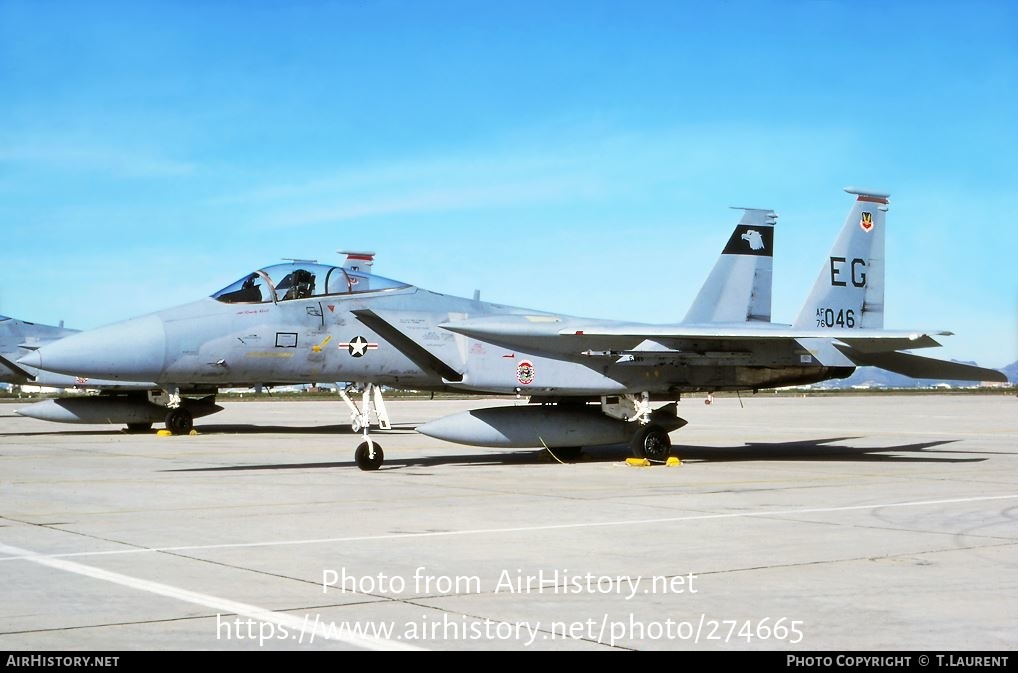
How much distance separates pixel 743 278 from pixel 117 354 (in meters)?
10.0

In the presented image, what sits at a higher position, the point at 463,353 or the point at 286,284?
the point at 286,284

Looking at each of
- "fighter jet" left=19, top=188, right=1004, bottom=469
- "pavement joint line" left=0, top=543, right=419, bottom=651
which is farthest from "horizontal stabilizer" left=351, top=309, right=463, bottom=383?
"pavement joint line" left=0, top=543, right=419, bottom=651

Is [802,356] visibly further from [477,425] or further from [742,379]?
[477,425]

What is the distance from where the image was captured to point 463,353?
1424 centimetres

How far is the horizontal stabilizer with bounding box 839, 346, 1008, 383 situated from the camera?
15992 mm

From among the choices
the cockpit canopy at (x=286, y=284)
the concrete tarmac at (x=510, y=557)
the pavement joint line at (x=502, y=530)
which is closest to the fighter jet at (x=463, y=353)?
the cockpit canopy at (x=286, y=284)

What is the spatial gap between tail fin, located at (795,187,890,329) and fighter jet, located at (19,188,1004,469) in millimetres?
1344

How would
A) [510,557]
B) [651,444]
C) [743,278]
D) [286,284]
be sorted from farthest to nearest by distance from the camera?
[743,278] → [651,444] → [286,284] → [510,557]

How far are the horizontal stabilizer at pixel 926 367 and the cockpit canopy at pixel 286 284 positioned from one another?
7.90 m

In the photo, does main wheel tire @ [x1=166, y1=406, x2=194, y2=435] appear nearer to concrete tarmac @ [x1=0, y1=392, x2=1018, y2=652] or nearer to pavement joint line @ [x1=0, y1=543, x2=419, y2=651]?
concrete tarmac @ [x1=0, y1=392, x2=1018, y2=652]

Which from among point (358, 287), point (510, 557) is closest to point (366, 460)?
point (358, 287)

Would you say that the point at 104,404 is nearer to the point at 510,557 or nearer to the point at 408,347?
the point at 408,347

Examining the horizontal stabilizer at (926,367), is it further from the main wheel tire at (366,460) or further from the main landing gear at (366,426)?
the main wheel tire at (366,460)

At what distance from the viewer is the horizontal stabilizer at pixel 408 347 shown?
45.6ft
